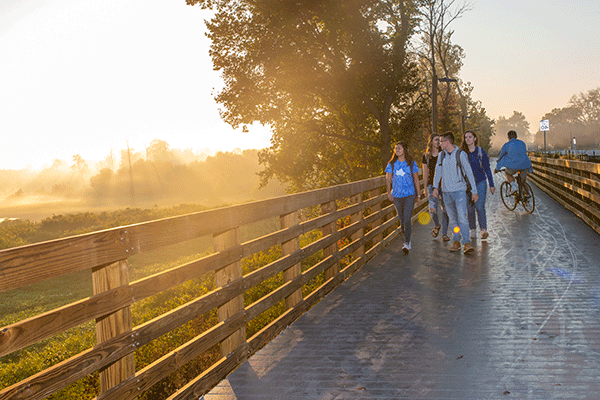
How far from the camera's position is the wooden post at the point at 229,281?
4816 mm

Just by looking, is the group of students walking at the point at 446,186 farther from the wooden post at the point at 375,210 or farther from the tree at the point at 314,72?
the tree at the point at 314,72

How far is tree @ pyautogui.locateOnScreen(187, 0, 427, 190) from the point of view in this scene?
85.8ft

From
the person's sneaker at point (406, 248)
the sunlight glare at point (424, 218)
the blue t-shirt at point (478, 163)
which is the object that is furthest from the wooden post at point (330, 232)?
the sunlight glare at point (424, 218)

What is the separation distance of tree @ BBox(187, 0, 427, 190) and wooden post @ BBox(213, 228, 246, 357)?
21.6 m

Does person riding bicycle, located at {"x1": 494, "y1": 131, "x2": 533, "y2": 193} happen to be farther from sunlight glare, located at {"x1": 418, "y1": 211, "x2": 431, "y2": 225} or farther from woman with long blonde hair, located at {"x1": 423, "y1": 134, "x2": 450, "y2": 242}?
woman with long blonde hair, located at {"x1": 423, "y1": 134, "x2": 450, "y2": 242}

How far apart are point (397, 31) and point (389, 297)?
24.3 meters

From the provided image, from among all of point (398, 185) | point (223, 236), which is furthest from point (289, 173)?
point (223, 236)

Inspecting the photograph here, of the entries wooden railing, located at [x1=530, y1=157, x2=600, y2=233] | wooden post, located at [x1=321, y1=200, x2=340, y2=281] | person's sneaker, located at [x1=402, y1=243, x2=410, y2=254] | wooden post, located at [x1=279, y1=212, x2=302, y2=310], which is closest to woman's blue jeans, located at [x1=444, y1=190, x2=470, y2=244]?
person's sneaker, located at [x1=402, y1=243, x2=410, y2=254]

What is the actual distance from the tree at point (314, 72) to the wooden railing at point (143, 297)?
67.5 ft

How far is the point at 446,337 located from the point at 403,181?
497 cm

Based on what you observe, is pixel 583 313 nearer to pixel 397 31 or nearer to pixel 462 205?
pixel 462 205

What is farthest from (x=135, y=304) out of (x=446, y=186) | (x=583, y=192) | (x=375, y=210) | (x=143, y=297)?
(x=143, y=297)

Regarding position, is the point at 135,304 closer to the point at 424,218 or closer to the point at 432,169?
the point at 424,218

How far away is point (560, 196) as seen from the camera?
734 inches
